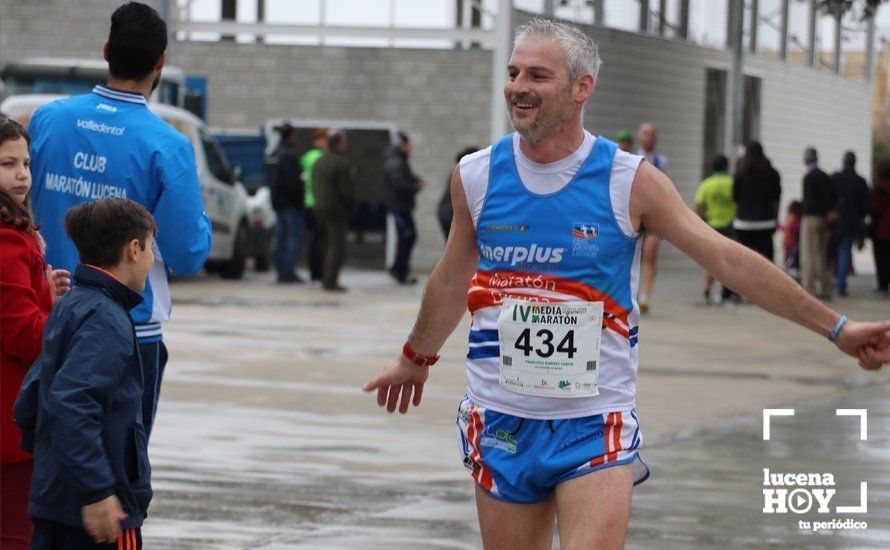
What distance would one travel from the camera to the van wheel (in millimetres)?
22203

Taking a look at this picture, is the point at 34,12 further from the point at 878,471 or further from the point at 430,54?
the point at 878,471

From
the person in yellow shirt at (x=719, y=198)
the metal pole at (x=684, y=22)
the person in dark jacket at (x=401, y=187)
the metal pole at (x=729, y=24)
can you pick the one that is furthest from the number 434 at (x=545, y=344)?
the metal pole at (x=729, y=24)

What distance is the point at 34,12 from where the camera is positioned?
2795cm

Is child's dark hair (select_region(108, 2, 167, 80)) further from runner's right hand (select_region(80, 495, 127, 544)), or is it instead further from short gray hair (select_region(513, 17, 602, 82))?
runner's right hand (select_region(80, 495, 127, 544))

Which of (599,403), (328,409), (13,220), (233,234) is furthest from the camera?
(233,234)

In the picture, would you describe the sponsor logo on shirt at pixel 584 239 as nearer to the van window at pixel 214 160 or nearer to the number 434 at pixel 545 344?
the number 434 at pixel 545 344

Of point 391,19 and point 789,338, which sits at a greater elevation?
point 391,19

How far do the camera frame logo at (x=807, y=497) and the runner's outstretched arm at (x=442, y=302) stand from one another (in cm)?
294

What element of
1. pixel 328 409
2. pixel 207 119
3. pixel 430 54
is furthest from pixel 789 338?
pixel 207 119

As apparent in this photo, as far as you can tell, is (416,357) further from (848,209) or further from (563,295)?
(848,209)

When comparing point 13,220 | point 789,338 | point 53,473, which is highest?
point 13,220

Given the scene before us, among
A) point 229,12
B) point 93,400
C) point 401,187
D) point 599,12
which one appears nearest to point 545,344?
point 93,400

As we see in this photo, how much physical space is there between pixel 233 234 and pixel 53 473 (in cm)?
1779

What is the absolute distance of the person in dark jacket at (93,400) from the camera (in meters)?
4.12
